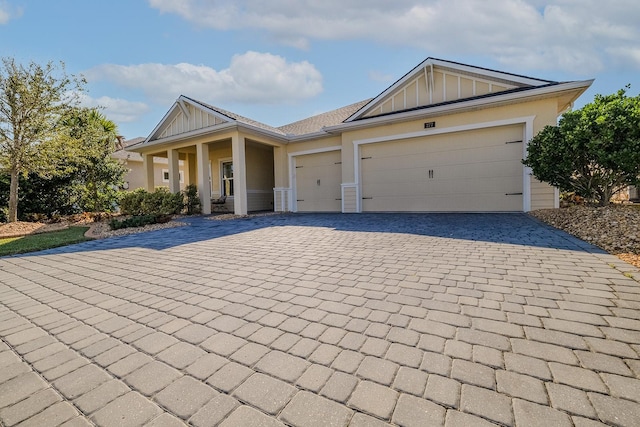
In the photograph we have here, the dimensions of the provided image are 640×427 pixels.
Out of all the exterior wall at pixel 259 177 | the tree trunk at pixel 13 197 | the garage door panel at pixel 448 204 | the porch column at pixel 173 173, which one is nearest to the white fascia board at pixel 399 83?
the garage door panel at pixel 448 204

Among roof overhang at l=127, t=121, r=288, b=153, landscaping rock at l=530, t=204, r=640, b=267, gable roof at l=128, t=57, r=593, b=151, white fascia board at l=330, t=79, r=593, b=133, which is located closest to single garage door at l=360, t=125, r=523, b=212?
white fascia board at l=330, t=79, r=593, b=133

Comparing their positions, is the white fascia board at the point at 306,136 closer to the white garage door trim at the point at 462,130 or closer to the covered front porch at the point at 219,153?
the covered front porch at the point at 219,153

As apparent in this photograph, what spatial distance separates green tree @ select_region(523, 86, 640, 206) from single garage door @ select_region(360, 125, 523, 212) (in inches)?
60.7

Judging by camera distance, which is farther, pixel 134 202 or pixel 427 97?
pixel 134 202

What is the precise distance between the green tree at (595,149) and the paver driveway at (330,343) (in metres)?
2.90

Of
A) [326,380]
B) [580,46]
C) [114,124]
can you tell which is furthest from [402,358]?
[114,124]

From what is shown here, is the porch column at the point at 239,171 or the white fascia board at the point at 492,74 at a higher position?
the white fascia board at the point at 492,74

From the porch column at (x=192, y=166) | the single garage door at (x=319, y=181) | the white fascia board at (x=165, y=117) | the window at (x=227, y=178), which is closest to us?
the single garage door at (x=319, y=181)

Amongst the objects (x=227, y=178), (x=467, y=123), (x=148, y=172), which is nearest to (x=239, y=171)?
(x=227, y=178)

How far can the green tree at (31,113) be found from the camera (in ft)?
27.3

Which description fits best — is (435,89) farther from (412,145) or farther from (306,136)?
(306,136)

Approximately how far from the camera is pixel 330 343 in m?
1.83

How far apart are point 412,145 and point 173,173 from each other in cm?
977

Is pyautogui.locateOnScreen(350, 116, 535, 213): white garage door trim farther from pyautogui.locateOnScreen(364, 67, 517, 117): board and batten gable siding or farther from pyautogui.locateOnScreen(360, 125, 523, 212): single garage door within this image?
pyautogui.locateOnScreen(364, 67, 517, 117): board and batten gable siding
